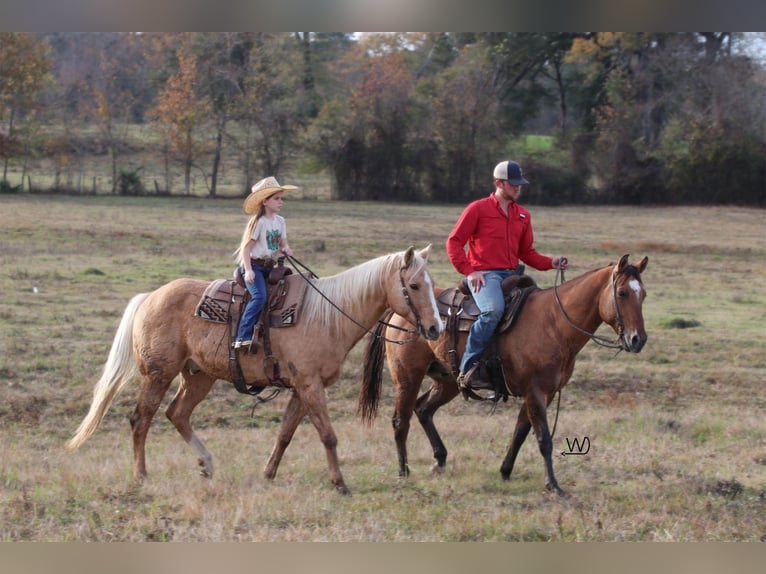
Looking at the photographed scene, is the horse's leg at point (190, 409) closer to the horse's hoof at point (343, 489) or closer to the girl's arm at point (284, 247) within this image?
the horse's hoof at point (343, 489)

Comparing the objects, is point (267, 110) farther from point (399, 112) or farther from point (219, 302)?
point (219, 302)

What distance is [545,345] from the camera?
8.25 metres

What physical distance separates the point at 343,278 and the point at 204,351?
1313 millimetres

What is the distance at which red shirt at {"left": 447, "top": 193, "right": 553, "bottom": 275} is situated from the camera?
845cm

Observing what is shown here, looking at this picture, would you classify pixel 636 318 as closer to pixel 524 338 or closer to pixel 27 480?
pixel 524 338

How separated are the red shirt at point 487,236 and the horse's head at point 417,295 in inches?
32.2

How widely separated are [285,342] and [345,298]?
0.61m

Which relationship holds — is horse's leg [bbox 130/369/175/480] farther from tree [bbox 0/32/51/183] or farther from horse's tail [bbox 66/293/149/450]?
tree [bbox 0/32/51/183]

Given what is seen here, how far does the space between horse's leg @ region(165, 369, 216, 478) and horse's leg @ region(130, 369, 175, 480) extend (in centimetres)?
19

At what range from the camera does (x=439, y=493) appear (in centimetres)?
792

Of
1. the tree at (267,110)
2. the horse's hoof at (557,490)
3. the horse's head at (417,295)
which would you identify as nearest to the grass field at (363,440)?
the horse's hoof at (557,490)

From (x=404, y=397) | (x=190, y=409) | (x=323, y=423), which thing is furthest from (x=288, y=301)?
(x=404, y=397)

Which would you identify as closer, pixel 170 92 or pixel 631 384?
pixel 631 384
